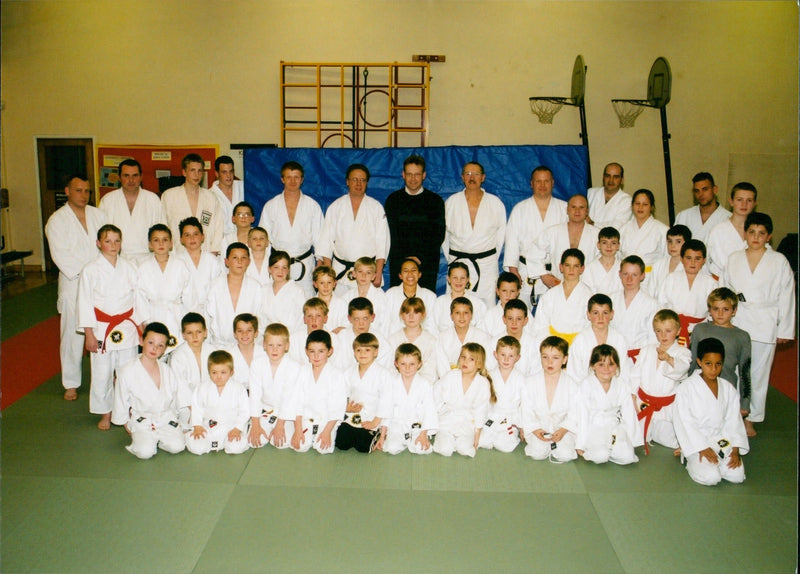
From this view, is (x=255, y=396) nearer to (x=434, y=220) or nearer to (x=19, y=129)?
(x=434, y=220)

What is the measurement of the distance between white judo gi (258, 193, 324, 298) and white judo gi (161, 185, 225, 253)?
15.7 inches

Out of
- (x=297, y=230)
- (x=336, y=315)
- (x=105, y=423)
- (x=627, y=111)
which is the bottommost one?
(x=105, y=423)

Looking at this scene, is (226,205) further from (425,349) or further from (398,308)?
(425,349)

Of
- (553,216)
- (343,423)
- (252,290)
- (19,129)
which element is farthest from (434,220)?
(19,129)

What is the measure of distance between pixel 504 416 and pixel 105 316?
2852 mm

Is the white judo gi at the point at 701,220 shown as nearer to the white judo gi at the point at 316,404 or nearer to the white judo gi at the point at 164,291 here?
the white judo gi at the point at 316,404

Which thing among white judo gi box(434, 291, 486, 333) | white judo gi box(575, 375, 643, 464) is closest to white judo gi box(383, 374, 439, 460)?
white judo gi box(434, 291, 486, 333)

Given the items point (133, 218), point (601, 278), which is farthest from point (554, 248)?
point (133, 218)

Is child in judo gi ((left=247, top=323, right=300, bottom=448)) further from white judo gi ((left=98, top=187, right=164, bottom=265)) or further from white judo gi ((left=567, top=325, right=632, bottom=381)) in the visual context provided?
white judo gi ((left=567, top=325, right=632, bottom=381))

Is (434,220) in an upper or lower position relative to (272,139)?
lower

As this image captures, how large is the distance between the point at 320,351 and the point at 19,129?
796 cm

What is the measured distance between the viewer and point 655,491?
11.1 ft

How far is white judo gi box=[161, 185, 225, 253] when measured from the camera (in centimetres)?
525

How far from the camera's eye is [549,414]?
3.86 m
